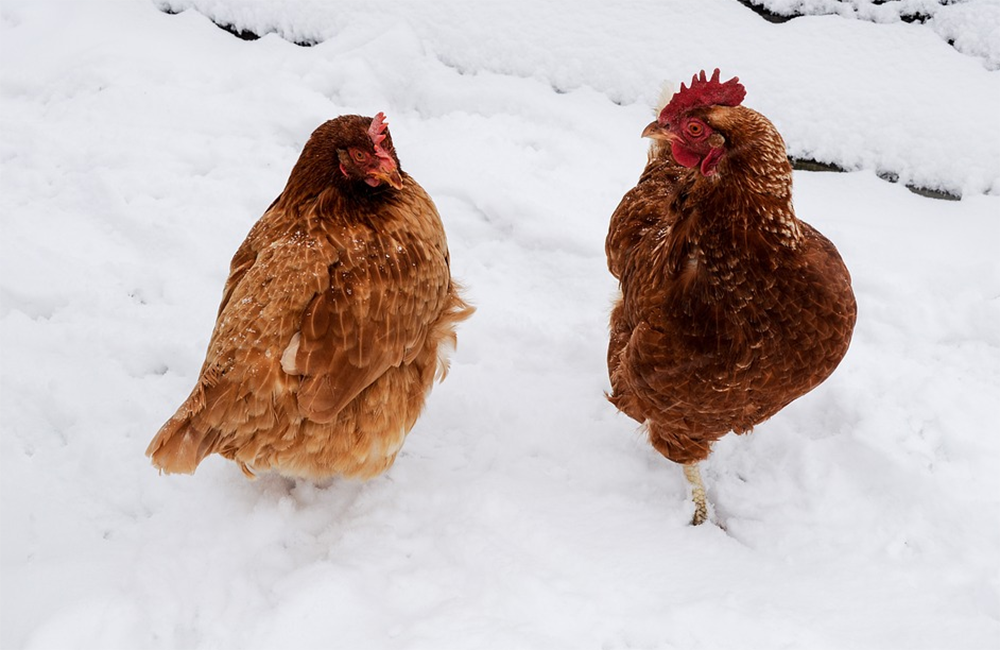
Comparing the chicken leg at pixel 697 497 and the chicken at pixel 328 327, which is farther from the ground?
the chicken at pixel 328 327

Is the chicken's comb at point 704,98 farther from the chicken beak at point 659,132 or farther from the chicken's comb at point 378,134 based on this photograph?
the chicken's comb at point 378,134

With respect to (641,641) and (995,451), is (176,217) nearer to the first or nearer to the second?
(641,641)

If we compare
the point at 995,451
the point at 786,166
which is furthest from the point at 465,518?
the point at 995,451

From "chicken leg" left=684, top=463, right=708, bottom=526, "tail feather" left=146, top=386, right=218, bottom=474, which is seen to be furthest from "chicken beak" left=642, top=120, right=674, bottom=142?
"tail feather" left=146, top=386, right=218, bottom=474

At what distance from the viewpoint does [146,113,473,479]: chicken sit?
2201 mm

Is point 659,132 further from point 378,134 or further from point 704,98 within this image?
point 378,134

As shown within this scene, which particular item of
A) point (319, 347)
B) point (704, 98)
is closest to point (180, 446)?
point (319, 347)

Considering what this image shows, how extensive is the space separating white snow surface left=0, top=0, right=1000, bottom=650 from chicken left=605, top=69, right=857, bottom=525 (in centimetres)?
56

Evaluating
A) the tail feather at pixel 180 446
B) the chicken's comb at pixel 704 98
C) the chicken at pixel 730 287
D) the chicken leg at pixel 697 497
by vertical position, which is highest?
the chicken's comb at pixel 704 98

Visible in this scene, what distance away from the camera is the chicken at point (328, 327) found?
2.20 m

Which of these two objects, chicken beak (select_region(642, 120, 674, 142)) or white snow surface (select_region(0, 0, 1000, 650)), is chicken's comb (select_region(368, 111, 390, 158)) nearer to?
chicken beak (select_region(642, 120, 674, 142))

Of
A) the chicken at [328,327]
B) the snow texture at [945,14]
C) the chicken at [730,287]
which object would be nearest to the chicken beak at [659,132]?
the chicken at [730,287]

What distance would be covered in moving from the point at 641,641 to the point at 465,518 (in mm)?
728

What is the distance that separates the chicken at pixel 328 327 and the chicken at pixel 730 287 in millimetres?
774
